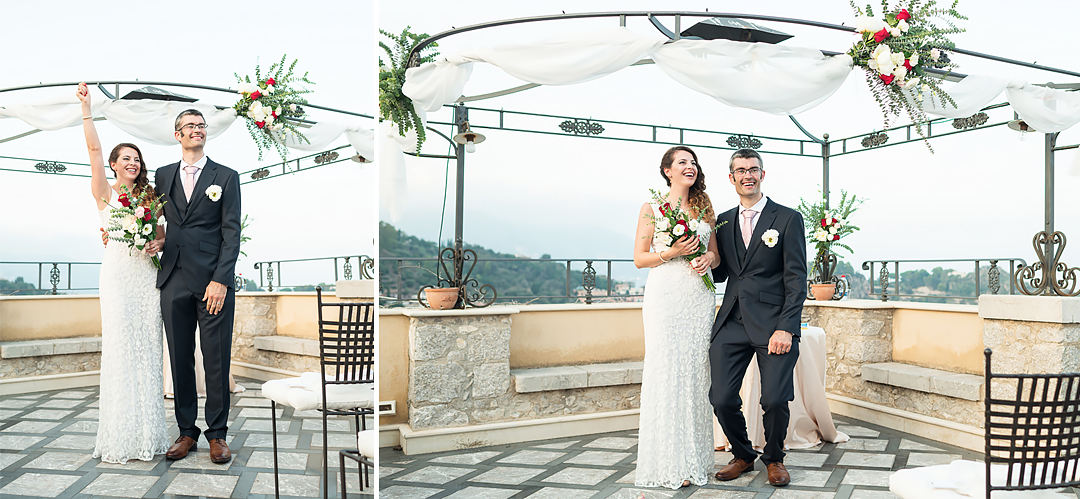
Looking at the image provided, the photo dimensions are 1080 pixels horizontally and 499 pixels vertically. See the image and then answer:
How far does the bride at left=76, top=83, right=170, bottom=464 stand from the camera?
11.3 ft

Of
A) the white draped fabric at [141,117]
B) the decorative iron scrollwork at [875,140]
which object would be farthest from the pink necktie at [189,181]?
the decorative iron scrollwork at [875,140]

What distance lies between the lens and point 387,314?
434 centimetres

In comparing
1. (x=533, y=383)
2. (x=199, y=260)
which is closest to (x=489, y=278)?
(x=533, y=383)

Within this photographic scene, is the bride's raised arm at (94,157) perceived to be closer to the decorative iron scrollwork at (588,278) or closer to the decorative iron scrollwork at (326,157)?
the decorative iron scrollwork at (326,157)

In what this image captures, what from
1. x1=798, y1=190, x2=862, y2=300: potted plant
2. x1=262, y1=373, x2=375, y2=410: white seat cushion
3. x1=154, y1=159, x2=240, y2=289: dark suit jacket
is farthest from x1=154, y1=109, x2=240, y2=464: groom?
x1=798, y1=190, x2=862, y2=300: potted plant

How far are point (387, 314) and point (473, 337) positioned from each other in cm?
60

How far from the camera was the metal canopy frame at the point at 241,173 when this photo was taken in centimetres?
190

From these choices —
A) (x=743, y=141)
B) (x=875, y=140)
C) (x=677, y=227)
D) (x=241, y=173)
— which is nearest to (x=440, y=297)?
(x=241, y=173)

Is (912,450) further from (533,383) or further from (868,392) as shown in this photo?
(533,383)

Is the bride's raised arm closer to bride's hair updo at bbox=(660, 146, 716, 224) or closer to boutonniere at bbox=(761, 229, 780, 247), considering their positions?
bride's hair updo at bbox=(660, 146, 716, 224)

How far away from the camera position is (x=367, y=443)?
1996mm

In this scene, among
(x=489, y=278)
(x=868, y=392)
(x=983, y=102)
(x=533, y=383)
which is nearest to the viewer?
(x=983, y=102)

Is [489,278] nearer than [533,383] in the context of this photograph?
No

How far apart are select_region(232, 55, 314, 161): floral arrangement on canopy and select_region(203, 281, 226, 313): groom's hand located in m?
0.82
